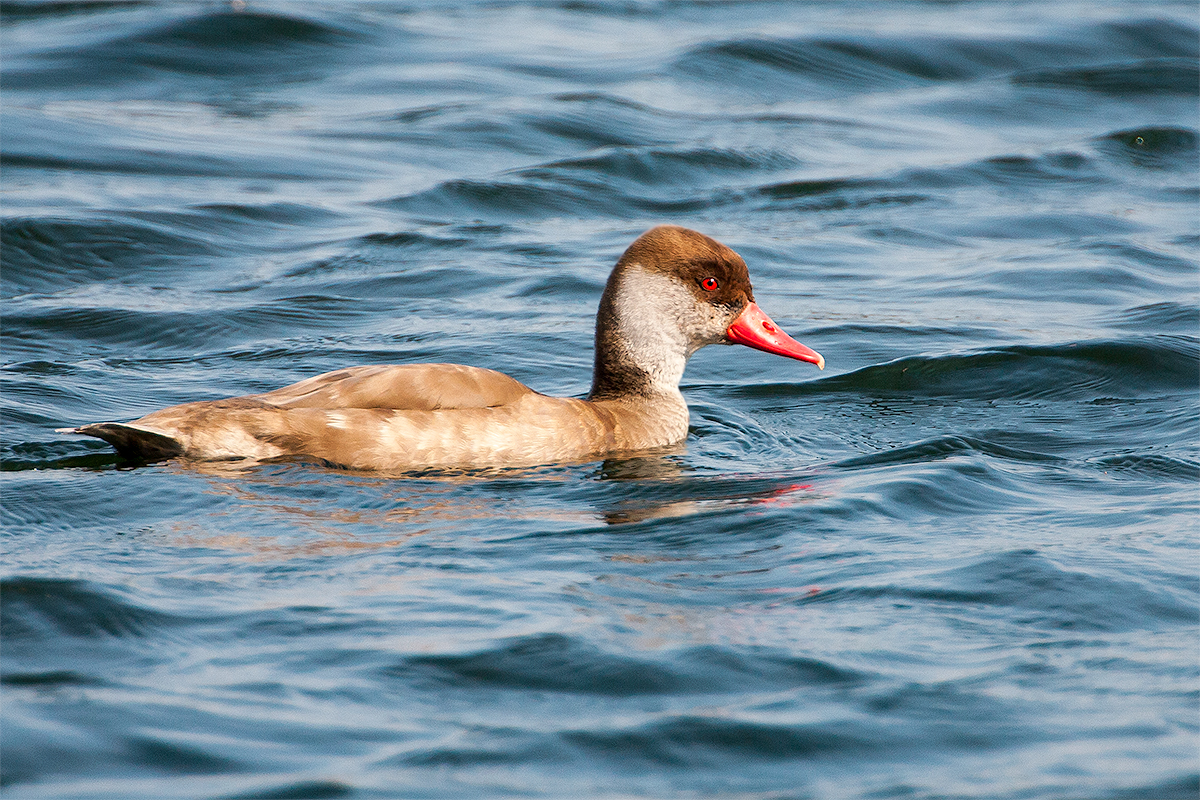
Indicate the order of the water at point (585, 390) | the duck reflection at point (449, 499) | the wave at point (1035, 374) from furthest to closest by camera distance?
the wave at point (1035, 374) < the duck reflection at point (449, 499) < the water at point (585, 390)

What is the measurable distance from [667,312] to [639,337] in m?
0.19

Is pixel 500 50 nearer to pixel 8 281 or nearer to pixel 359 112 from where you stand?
pixel 359 112

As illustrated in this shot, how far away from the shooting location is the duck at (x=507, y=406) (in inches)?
257

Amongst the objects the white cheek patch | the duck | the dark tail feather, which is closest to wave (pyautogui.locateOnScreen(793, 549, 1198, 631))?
the duck

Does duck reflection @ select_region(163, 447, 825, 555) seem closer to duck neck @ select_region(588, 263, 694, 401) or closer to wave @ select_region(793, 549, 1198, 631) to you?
duck neck @ select_region(588, 263, 694, 401)

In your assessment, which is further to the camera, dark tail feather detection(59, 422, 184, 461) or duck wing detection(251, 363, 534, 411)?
duck wing detection(251, 363, 534, 411)

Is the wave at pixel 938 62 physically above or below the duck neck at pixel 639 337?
above

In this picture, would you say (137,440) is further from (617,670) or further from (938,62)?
(938,62)

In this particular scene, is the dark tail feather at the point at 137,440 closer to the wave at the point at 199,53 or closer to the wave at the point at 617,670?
the wave at the point at 617,670

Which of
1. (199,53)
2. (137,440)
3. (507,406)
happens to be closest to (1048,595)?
(507,406)

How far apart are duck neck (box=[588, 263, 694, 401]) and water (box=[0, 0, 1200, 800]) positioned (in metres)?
0.49

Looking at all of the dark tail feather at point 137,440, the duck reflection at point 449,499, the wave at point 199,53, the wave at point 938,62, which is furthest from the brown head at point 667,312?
the wave at point 199,53

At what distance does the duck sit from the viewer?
6.54m

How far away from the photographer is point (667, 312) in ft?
25.4
